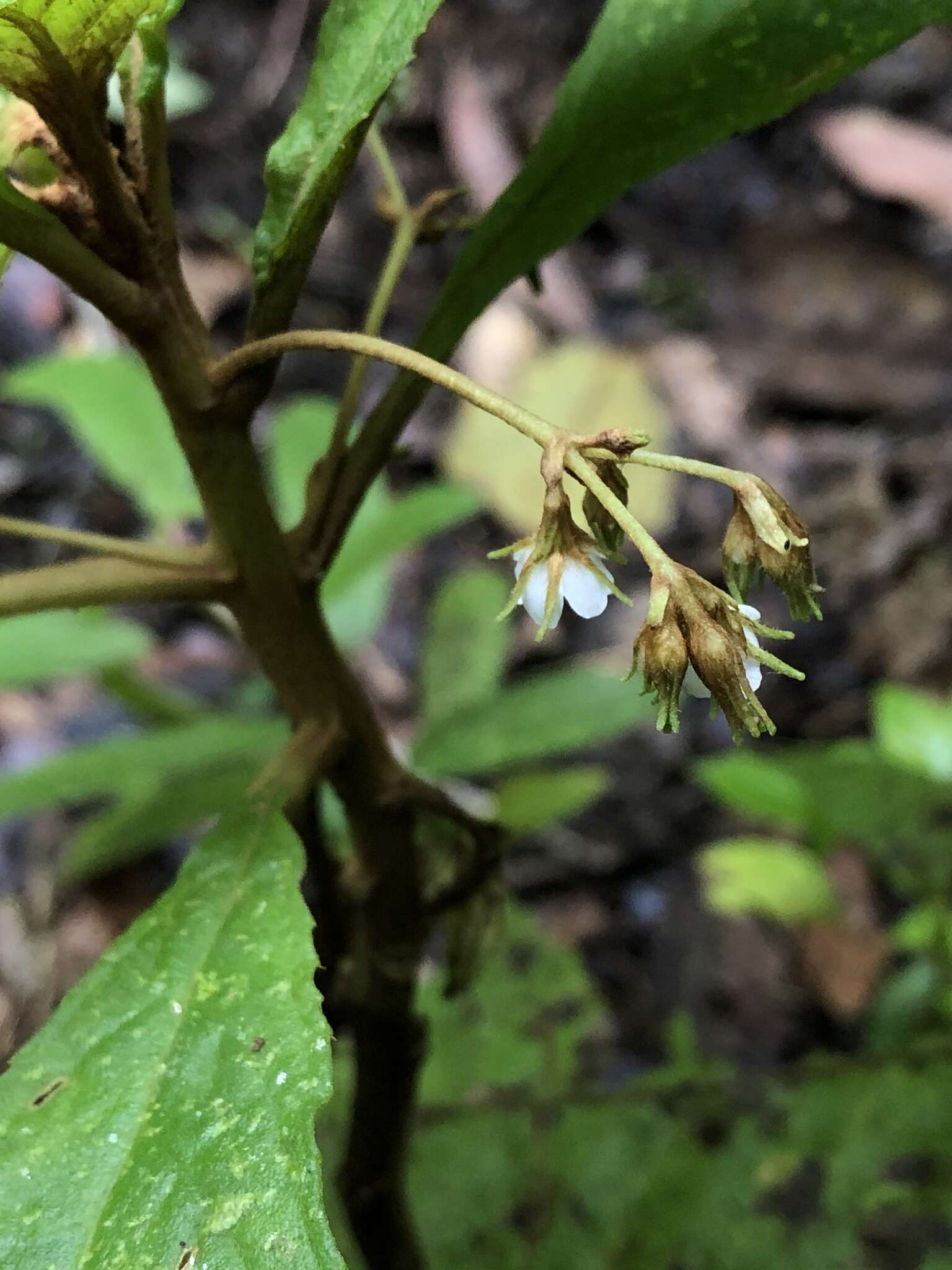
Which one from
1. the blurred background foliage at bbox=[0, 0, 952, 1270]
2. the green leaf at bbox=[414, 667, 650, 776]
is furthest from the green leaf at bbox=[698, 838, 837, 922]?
the green leaf at bbox=[414, 667, 650, 776]

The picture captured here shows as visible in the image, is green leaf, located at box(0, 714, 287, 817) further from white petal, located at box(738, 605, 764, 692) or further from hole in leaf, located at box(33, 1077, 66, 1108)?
white petal, located at box(738, 605, 764, 692)

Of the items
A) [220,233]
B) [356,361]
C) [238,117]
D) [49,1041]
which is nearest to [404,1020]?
[49,1041]

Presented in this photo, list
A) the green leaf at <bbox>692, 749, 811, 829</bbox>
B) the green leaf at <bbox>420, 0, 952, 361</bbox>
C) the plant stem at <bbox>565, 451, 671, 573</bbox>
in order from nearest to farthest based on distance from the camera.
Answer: the plant stem at <bbox>565, 451, 671, 573</bbox> < the green leaf at <bbox>420, 0, 952, 361</bbox> < the green leaf at <bbox>692, 749, 811, 829</bbox>

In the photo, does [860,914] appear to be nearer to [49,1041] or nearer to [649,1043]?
[649,1043]

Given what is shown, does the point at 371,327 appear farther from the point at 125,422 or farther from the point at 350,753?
the point at 125,422

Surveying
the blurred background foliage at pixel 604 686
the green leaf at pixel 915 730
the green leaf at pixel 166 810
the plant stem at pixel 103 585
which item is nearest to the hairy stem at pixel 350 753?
the plant stem at pixel 103 585

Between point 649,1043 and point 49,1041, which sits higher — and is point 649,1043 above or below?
below
